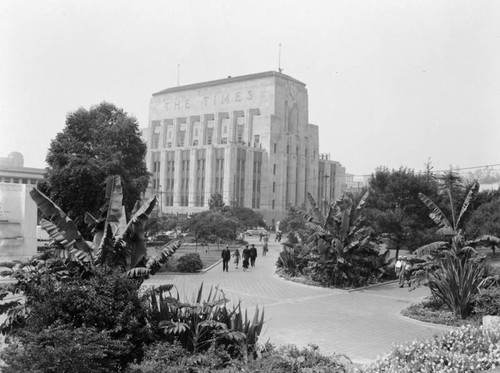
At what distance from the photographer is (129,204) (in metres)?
32.0

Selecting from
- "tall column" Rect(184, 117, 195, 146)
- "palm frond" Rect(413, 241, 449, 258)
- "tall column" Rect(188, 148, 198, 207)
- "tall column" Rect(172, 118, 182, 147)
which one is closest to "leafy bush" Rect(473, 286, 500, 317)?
"palm frond" Rect(413, 241, 449, 258)

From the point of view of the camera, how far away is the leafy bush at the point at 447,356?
21.0 feet

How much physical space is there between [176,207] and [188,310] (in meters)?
85.8

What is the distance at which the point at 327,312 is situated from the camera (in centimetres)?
1509

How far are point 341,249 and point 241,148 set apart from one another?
6636 centimetres

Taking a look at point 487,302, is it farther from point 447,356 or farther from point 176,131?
point 176,131

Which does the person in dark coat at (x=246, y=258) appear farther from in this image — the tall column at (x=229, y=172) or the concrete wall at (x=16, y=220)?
the tall column at (x=229, y=172)

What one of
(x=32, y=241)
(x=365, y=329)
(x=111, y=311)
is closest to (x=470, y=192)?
(x=365, y=329)

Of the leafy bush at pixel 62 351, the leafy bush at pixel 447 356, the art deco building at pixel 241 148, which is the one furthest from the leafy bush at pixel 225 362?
the art deco building at pixel 241 148

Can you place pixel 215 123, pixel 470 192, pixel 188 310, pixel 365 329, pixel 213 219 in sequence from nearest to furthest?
pixel 188 310 → pixel 365 329 → pixel 470 192 → pixel 213 219 → pixel 215 123

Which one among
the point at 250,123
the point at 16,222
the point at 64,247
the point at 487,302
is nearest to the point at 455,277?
the point at 487,302

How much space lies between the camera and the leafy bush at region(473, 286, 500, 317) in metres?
13.1

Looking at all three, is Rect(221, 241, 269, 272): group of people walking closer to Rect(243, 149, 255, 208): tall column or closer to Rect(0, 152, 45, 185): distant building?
Rect(243, 149, 255, 208): tall column

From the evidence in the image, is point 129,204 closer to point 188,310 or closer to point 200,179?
point 188,310
